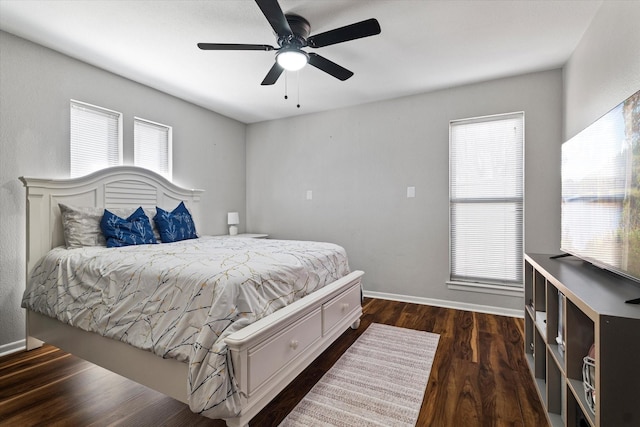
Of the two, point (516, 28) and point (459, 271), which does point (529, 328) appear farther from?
point (516, 28)

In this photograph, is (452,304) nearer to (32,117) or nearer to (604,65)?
(604,65)

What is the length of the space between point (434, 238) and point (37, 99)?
161 inches

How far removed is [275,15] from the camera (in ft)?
5.74

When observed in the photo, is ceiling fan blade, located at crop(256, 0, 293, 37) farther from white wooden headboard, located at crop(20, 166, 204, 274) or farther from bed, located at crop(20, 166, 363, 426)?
white wooden headboard, located at crop(20, 166, 204, 274)

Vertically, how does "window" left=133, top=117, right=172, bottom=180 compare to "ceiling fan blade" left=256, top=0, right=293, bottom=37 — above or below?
below

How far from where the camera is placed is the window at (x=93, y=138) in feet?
9.25

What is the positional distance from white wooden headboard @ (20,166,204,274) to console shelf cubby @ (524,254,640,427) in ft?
11.4

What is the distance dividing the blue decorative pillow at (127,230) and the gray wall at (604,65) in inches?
144

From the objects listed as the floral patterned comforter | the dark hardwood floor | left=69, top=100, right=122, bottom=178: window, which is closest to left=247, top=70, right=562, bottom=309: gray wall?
the dark hardwood floor

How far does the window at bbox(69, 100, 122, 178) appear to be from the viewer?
9.25 feet

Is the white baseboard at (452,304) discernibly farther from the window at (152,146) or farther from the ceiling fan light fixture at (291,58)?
the window at (152,146)

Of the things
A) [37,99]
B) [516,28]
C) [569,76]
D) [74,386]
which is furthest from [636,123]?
[37,99]

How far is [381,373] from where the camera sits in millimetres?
2051

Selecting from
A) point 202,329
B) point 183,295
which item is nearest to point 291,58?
point 183,295
